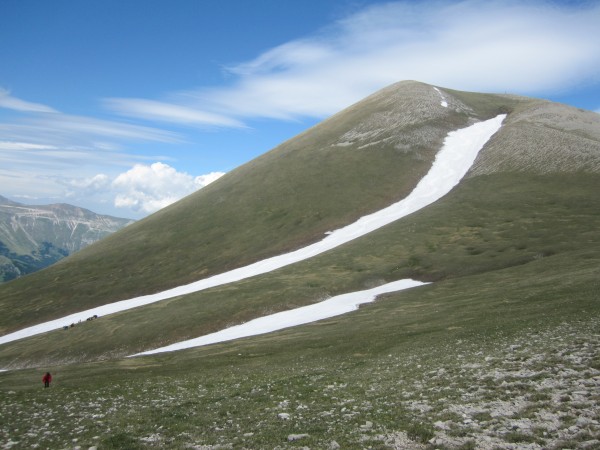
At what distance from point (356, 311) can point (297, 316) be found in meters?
10.2

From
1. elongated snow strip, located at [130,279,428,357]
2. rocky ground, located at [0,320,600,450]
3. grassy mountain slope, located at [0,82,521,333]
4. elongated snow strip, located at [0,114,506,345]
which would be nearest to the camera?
rocky ground, located at [0,320,600,450]

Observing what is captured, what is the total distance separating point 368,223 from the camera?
112562mm

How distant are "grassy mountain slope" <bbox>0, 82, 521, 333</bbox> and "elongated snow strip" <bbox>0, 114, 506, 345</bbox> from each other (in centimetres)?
409

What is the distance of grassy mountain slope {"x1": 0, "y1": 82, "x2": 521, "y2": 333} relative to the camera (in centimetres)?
11050

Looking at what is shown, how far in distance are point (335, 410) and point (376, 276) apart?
195ft

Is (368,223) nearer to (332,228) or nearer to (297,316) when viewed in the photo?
(332,228)

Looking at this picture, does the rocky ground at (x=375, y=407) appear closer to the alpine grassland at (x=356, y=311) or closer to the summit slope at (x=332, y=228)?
the alpine grassland at (x=356, y=311)

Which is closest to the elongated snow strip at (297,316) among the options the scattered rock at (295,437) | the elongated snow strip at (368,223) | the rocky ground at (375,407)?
the elongated snow strip at (368,223)

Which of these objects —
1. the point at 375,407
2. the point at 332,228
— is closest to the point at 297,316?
the point at 375,407

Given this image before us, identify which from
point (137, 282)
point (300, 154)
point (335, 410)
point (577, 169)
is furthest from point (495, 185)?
point (335, 410)

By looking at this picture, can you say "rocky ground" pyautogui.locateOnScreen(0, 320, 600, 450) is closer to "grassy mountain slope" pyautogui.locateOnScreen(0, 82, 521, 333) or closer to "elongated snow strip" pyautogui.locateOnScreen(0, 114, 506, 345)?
"elongated snow strip" pyautogui.locateOnScreen(0, 114, 506, 345)

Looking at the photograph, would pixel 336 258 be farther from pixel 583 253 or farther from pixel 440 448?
pixel 440 448

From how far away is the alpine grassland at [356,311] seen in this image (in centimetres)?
1819

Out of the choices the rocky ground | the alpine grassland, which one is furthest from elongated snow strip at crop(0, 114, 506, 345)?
the rocky ground
